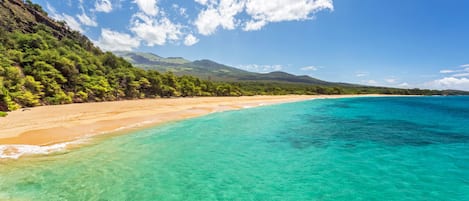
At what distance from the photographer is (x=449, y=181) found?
9.10 meters

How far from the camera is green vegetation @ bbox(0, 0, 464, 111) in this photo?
2731 cm

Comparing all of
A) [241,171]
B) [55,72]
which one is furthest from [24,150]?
[55,72]

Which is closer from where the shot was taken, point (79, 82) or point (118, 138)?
point (118, 138)

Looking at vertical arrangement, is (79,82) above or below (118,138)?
above

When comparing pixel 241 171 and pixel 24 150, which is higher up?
pixel 24 150

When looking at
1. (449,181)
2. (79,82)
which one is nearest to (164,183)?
(449,181)

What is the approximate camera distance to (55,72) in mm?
32188

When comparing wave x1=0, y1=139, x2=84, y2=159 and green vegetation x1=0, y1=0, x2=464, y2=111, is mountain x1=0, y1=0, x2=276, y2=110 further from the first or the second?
wave x1=0, y1=139, x2=84, y2=159

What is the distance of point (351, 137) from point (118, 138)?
1579cm

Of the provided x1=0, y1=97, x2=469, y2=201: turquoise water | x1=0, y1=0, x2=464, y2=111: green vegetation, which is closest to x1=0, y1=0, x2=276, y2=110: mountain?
x1=0, y1=0, x2=464, y2=111: green vegetation

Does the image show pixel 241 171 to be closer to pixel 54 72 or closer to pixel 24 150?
pixel 24 150

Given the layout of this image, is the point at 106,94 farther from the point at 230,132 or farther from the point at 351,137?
the point at 351,137

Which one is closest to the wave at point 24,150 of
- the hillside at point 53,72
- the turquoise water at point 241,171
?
the turquoise water at point 241,171

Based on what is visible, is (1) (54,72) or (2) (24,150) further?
(1) (54,72)
